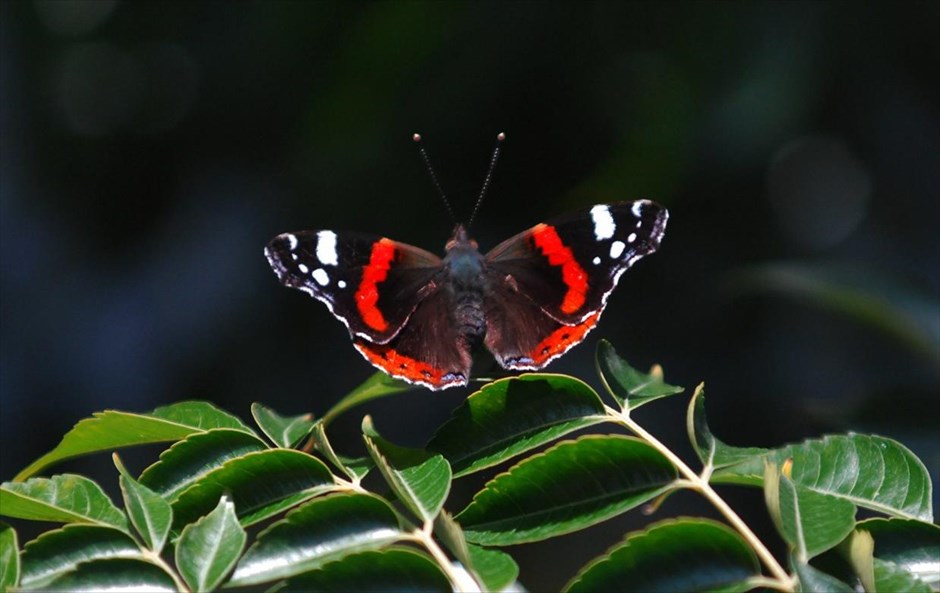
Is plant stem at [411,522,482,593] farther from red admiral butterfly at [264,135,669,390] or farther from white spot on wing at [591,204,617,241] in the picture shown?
white spot on wing at [591,204,617,241]

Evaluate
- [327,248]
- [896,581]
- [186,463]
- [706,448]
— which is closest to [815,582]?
[896,581]

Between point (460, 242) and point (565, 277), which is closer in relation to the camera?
point (565, 277)

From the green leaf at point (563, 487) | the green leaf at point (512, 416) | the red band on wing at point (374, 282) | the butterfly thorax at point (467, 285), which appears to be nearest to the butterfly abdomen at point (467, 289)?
the butterfly thorax at point (467, 285)

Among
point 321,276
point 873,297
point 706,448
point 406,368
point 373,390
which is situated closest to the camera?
point 706,448

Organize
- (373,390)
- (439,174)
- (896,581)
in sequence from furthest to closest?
(439,174)
(373,390)
(896,581)

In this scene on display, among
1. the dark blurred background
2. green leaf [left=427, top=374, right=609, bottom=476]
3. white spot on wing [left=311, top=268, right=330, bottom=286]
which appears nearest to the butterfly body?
white spot on wing [left=311, top=268, right=330, bottom=286]

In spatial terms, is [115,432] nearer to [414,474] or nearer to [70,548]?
[70,548]

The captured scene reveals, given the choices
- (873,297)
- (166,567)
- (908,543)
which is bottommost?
(873,297)
